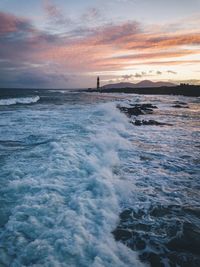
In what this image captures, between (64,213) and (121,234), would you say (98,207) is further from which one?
(121,234)

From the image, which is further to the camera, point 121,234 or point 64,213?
point 64,213

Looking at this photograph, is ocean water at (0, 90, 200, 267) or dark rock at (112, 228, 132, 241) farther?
dark rock at (112, 228, 132, 241)

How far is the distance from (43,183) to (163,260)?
3193 mm

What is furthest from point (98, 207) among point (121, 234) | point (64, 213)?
point (121, 234)

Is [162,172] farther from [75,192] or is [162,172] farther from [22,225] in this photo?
[22,225]

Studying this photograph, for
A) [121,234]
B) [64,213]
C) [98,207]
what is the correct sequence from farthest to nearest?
[98,207], [64,213], [121,234]

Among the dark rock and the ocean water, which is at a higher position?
the ocean water

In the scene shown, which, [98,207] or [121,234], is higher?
[98,207]

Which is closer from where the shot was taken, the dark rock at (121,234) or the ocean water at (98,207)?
the ocean water at (98,207)

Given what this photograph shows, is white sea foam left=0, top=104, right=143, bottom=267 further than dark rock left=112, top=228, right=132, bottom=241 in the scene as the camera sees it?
No

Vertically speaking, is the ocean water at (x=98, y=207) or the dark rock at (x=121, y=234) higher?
the ocean water at (x=98, y=207)

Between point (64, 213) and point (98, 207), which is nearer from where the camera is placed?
point (64, 213)

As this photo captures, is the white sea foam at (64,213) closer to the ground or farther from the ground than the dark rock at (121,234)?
farther from the ground

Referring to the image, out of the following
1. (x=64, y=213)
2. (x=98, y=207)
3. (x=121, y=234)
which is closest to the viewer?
(x=121, y=234)
